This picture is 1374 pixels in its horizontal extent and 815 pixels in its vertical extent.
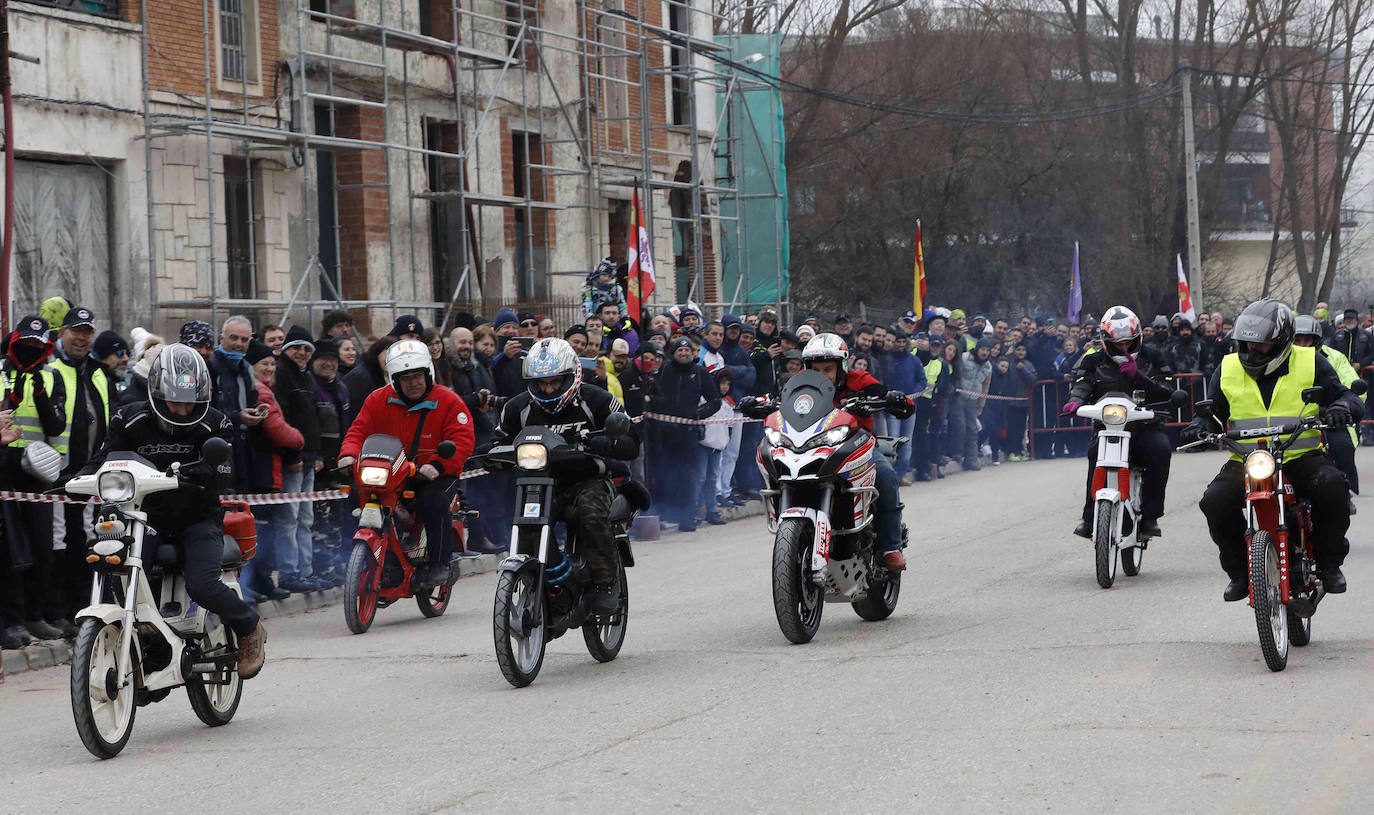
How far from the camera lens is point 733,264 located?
37.0 meters

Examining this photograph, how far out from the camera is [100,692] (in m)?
7.30

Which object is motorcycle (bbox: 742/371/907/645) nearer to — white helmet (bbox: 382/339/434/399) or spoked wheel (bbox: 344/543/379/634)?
white helmet (bbox: 382/339/434/399)

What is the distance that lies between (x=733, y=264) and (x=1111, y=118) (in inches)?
607

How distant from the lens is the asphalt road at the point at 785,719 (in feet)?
20.7

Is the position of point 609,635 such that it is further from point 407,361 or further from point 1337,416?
point 1337,416

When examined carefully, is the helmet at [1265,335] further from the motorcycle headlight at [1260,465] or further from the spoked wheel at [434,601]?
the spoked wheel at [434,601]

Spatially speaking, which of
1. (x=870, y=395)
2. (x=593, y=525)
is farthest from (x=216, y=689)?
(x=870, y=395)

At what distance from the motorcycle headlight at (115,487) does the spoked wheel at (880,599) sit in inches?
175

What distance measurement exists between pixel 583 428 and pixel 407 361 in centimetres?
211

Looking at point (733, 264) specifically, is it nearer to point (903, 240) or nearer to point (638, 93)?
point (638, 93)

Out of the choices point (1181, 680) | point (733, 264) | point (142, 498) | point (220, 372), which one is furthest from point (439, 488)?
point (733, 264)

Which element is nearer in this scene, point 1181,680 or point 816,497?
point 1181,680

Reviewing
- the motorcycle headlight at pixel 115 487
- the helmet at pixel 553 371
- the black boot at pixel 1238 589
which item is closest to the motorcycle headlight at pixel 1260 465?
the black boot at pixel 1238 589

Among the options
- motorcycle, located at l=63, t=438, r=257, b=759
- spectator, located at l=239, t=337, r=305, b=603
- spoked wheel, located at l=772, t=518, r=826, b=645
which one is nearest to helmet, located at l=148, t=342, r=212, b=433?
motorcycle, located at l=63, t=438, r=257, b=759
